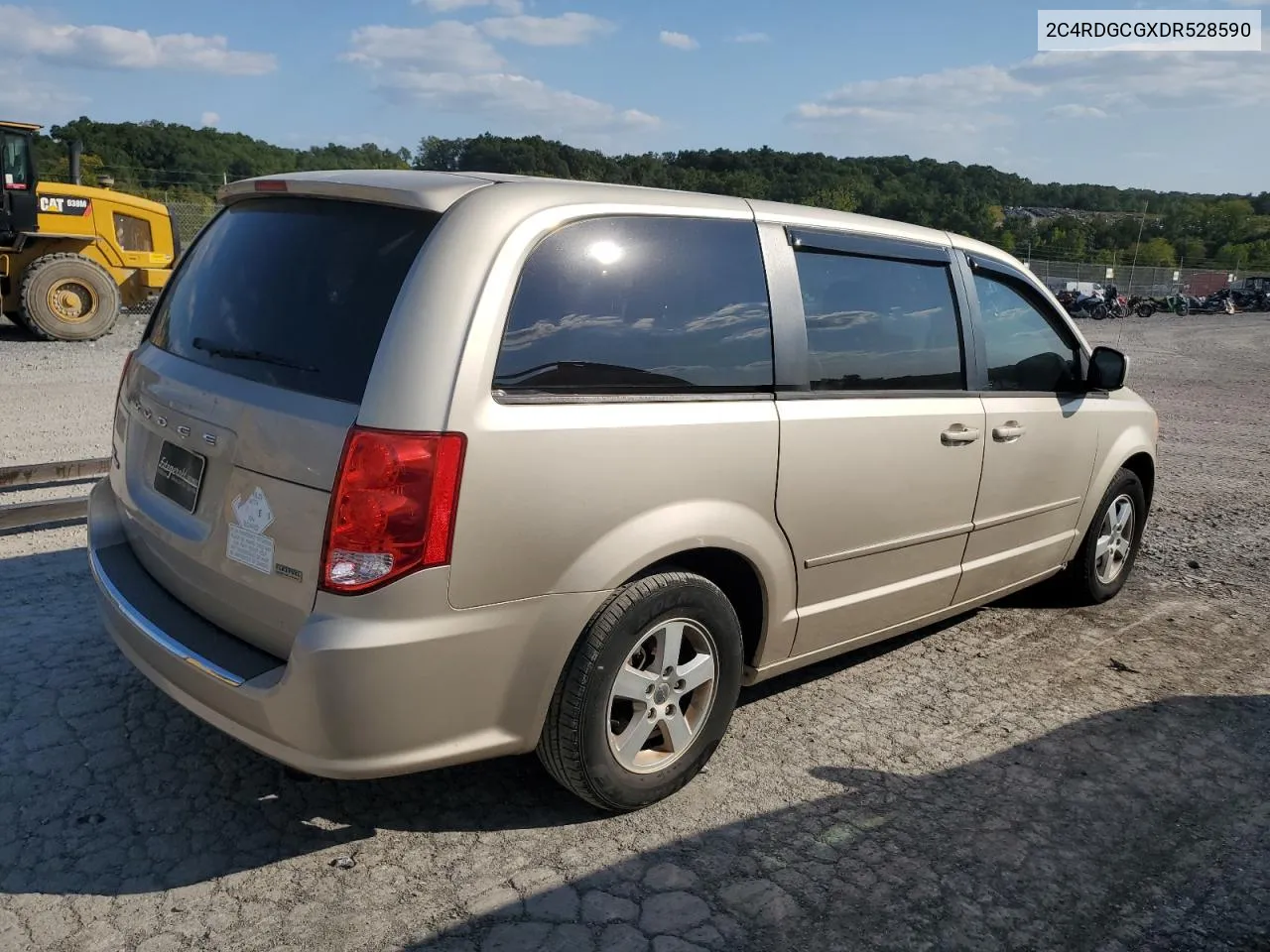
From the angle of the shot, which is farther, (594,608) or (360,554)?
(594,608)

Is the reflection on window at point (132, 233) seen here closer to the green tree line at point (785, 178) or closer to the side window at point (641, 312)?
the green tree line at point (785, 178)

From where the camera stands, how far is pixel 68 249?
15.0 m

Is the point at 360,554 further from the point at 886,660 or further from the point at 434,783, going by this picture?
the point at 886,660

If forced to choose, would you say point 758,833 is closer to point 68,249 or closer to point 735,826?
point 735,826

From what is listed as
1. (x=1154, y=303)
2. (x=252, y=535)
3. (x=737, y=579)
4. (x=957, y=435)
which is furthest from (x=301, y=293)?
(x=1154, y=303)

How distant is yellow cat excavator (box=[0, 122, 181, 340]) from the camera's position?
45.4 feet

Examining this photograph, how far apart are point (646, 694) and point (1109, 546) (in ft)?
11.0

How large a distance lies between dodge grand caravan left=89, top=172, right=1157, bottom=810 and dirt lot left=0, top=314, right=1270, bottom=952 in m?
0.33

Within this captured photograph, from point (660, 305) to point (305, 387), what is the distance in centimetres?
104

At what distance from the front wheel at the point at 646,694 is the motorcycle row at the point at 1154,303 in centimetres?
3896

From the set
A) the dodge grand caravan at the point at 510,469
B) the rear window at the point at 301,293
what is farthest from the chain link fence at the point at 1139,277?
the rear window at the point at 301,293

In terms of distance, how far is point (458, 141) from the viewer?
24.9ft

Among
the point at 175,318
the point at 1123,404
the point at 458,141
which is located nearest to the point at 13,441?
the point at 458,141

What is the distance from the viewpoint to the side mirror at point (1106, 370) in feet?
15.6
